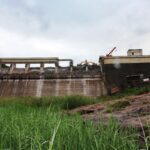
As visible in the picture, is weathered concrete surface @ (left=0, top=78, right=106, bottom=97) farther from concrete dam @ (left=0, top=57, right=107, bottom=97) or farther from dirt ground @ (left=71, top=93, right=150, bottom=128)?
dirt ground @ (left=71, top=93, right=150, bottom=128)

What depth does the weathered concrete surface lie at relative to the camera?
94.1 feet

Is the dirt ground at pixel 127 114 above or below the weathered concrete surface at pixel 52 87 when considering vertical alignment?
below

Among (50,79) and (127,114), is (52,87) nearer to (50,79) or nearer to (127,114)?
(50,79)

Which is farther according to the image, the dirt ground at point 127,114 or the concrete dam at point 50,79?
the concrete dam at point 50,79

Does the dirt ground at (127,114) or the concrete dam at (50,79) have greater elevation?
the concrete dam at (50,79)

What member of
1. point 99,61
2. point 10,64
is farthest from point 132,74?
point 10,64

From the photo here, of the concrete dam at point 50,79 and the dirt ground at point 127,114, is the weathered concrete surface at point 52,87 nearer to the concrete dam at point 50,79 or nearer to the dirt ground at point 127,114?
the concrete dam at point 50,79

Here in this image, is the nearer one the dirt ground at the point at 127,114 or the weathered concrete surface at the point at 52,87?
the dirt ground at the point at 127,114

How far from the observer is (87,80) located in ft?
98.2

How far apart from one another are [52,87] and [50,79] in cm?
115

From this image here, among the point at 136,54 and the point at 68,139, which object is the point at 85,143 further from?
the point at 136,54

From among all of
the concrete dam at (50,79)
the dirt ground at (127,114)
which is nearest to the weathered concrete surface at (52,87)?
the concrete dam at (50,79)

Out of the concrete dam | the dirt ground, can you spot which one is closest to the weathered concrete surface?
the concrete dam

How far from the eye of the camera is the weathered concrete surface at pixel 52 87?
28.7 meters
